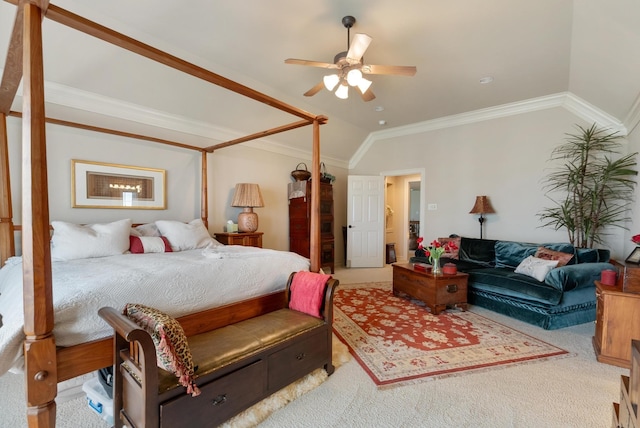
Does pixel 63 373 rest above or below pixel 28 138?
below

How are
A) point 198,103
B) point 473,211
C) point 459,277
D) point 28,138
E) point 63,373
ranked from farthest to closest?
point 473,211
point 198,103
point 459,277
point 63,373
point 28,138

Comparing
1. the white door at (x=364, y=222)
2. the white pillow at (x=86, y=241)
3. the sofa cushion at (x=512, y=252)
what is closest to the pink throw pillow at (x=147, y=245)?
the white pillow at (x=86, y=241)

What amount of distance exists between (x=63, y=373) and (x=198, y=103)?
321 cm

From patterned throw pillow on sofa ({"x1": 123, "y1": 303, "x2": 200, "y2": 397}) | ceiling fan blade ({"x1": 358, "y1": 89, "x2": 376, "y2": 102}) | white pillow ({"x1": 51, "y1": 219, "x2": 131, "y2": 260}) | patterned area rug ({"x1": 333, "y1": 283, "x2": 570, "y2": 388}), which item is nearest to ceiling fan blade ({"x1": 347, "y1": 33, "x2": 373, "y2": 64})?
ceiling fan blade ({"x1": 358, "y1": 89, "x2": 376, "y2": 102})

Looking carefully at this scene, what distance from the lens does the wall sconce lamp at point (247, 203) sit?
13.8 ft

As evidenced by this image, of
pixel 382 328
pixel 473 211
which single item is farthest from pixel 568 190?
pixel 382 328

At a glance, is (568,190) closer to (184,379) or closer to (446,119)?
(446,119)

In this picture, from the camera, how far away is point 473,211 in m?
4.76

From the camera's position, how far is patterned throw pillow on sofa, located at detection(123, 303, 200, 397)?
126cm

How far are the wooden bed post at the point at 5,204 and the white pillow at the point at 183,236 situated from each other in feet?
3.86

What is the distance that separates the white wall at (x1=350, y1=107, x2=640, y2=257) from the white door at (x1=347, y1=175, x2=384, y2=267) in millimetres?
791

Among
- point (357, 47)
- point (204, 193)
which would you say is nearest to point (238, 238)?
point (204, 193)

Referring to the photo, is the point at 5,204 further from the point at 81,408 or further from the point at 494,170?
the point at 494,170

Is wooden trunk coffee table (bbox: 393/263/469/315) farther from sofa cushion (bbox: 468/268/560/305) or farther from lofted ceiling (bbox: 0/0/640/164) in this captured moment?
lofted ceiling (bbox: 0/0/640/164)
